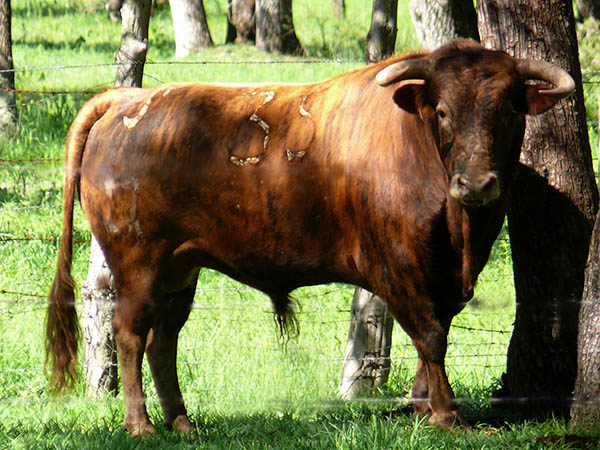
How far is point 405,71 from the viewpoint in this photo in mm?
4367

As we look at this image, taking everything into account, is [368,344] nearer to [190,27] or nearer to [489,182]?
[489,182]

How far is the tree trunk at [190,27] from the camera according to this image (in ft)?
64.2

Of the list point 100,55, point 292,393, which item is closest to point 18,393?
point 292,393

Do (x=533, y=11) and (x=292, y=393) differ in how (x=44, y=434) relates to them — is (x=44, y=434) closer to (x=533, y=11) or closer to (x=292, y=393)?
(x=292, y=393)

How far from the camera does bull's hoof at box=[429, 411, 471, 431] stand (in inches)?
181

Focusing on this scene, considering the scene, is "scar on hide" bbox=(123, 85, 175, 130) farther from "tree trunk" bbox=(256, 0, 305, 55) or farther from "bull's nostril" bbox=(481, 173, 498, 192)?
"tree trunk" bbox=(256, 0, 305, 55)

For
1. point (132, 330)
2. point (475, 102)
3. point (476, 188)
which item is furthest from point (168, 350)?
point (475, 102)

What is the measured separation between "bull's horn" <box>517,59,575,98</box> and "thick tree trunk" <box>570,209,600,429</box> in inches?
28.2

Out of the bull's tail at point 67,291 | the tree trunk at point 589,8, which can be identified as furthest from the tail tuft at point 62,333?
the tree trunk at point 589,8

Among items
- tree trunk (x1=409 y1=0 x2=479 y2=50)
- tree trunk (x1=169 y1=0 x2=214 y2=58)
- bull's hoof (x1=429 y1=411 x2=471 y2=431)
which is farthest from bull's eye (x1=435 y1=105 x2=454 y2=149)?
tree trunk (x1=169 y1=0 x2=214 y2=58)

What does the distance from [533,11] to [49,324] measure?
3402mm

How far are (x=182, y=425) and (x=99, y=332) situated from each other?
110 cm

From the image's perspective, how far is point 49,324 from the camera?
5391 mm

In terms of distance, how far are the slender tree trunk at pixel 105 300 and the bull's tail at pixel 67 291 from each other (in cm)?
45
